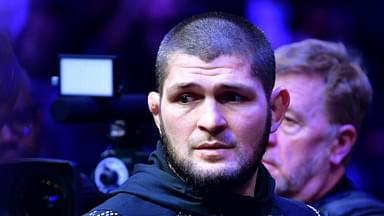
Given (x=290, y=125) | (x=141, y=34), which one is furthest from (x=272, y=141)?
(x=141, y=34)

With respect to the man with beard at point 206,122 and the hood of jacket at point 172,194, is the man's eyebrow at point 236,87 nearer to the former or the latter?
the man with beard at point 206,122

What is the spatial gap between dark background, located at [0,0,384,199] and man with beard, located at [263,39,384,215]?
3.08 ft

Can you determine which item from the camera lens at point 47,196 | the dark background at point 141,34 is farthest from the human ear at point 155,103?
the dark background at point 141,34

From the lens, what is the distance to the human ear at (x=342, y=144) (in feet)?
8.64

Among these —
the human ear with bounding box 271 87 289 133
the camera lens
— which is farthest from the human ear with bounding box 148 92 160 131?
the camera lens

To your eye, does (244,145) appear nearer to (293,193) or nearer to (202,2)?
(293,193)

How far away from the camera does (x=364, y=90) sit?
2.65 meters

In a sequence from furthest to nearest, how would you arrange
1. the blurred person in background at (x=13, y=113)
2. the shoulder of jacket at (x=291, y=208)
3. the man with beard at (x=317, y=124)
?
the man with beard at (x=317, y=124) < the shoulder of jacket at (x=291, y=208) < the blurred person in background at (x=13, y=113)

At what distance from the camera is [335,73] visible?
2.64 m

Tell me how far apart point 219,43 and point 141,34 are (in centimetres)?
206

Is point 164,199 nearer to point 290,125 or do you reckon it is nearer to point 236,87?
point 236,87

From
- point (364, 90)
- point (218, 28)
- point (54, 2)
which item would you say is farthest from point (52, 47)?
point (218, 28)

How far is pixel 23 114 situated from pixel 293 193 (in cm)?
79

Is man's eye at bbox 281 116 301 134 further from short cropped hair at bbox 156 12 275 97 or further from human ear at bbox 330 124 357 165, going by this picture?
short cropped hair at bbox 156 12 275 97
